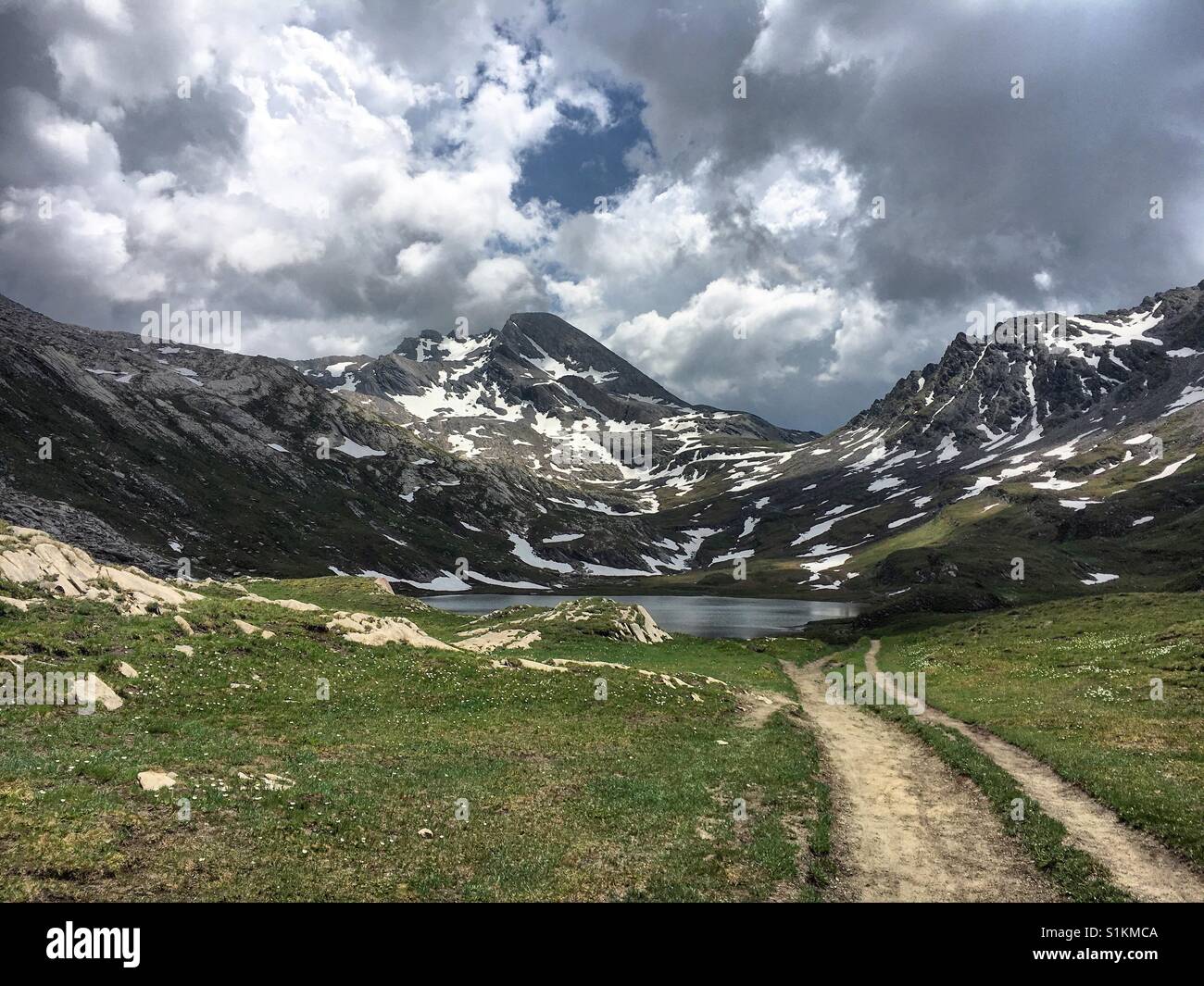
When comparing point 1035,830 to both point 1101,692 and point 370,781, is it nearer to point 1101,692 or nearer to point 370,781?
point 370,781

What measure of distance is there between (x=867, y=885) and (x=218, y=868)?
14.0 metres

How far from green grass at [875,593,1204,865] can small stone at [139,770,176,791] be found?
990 inches

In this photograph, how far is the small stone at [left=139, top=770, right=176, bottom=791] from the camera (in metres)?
15.6

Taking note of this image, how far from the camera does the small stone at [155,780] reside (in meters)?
15.6

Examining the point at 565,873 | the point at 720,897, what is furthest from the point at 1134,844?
the point at 565,873

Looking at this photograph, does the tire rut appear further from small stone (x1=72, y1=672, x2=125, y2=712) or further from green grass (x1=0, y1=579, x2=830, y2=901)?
small stone (x1=72, y1=672, x2=125, y2=712)

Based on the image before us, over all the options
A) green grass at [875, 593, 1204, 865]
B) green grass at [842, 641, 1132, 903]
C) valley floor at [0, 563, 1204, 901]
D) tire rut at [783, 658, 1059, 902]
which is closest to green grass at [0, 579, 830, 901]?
valley floor at [0, 563, 1204, 901]

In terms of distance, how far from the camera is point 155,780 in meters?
15.9

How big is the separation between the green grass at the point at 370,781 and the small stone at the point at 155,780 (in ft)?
1.49

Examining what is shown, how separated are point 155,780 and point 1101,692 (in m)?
44.2

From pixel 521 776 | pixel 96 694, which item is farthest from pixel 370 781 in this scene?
pixel 96 694

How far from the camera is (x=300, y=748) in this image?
21219mm

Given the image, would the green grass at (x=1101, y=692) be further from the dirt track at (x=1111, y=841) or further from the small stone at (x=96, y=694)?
the small stone at (x=96, y=694)
